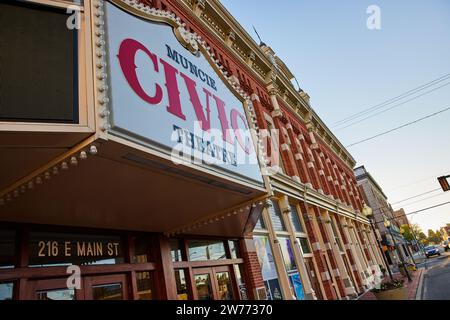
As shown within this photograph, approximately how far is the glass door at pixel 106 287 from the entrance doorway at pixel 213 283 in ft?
6.27

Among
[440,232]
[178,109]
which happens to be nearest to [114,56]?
[178,109]

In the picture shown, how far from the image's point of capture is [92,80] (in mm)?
3066

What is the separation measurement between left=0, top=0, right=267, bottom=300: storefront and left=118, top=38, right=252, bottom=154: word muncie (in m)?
0.02

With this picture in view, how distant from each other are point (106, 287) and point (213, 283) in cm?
298

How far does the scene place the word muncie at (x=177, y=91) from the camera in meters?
3.62

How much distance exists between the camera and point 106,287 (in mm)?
5047

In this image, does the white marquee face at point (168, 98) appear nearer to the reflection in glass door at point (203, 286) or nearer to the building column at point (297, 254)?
the reflection in glass door at point (203, 286)

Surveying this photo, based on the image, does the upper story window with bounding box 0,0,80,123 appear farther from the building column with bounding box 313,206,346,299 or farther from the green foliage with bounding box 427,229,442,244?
the green foliage with bounding box 427,229,442,244

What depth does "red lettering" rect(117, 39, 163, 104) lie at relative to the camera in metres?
3.53

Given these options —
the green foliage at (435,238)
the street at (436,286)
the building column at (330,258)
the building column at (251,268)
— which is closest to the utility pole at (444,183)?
the street at (436,286)

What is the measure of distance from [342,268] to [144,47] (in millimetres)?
15130

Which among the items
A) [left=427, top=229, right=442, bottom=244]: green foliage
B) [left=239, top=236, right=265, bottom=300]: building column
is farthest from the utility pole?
[left=427, top=229, right=442, bottom=244]: green foliage
